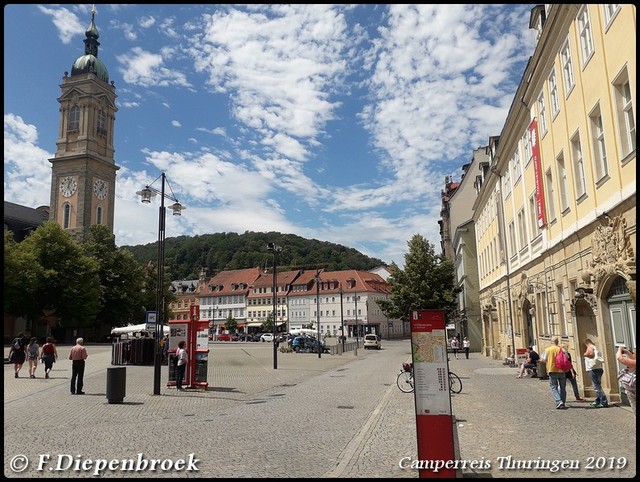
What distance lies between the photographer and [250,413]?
1340 cm

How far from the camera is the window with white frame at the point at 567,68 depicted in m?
16.3

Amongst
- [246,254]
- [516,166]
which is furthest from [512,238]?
[246,254]

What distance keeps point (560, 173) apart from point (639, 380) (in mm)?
9918

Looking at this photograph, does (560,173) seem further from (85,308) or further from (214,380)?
(85,308)

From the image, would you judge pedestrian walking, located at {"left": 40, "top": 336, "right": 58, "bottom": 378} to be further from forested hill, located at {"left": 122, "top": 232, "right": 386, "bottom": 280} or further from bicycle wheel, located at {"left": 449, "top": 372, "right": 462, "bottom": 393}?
forested hill, located at {"left": 122, "top": 232, "right": 386, "bottom": 280}

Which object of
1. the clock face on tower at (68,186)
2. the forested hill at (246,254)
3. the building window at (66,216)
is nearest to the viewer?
the building window at (66,216)

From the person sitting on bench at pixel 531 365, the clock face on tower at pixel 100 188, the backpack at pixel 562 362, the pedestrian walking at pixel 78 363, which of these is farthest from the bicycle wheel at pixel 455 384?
the clock face on tower at pixel 100 188

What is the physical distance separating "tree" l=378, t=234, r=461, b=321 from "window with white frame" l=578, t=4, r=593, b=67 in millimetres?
34159

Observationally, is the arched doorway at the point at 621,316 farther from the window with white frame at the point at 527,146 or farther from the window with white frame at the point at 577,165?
the window with white frame at the point at 527,146

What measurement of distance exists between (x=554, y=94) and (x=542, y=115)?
6.18 ft

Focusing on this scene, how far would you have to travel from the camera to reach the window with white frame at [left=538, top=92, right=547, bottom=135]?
770 inches

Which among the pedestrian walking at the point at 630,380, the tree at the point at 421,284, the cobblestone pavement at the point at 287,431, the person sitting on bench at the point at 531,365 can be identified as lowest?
the cobblestone pavement at the point at 287,431

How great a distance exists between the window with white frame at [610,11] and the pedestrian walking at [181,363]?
1615 centimetres

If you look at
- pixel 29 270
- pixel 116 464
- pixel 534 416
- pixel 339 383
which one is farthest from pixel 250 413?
pixel 29 270
